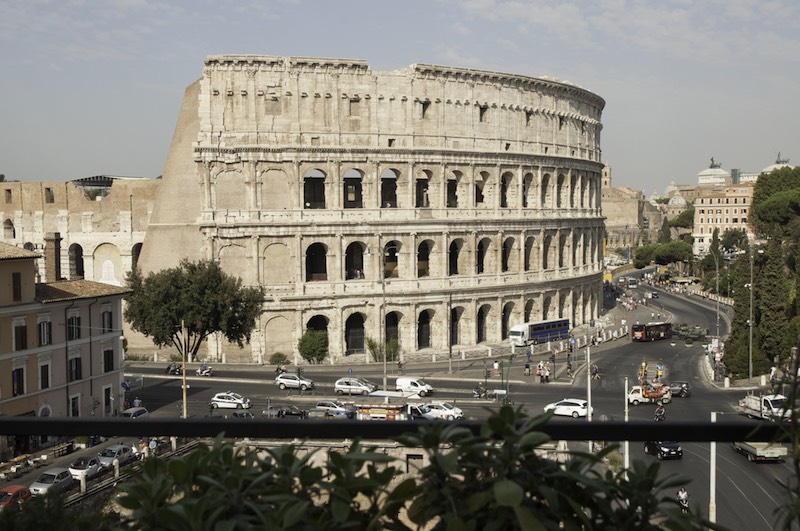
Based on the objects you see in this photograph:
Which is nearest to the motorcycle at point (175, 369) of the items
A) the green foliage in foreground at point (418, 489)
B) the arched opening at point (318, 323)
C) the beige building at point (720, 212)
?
the arched opening at point (318, 323)

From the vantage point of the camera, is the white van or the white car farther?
the white van

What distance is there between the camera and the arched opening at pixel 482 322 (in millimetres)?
47375

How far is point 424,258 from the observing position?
47.6 metres

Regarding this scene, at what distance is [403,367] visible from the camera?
4103cm

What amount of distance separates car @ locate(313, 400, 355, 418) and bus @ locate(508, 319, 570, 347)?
1775cm

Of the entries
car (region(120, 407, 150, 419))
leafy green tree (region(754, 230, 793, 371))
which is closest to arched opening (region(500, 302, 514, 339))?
leafy green tree (region(754, 230, 793, 371))

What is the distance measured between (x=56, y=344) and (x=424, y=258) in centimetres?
2353

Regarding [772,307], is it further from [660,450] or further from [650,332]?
[660,450]

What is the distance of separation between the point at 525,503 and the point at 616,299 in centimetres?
7215

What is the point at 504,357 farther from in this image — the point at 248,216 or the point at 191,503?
the point at 191,503

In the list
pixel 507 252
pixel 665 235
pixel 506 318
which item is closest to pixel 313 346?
pixel 506 318

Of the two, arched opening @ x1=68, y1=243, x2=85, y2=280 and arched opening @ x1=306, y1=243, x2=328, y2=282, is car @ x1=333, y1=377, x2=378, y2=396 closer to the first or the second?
arched opening @ x1=306, y1=243, x2=328, y2=282

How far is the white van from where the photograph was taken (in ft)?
111

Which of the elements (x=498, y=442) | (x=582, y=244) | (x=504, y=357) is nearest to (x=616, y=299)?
(x=582, y=244)
